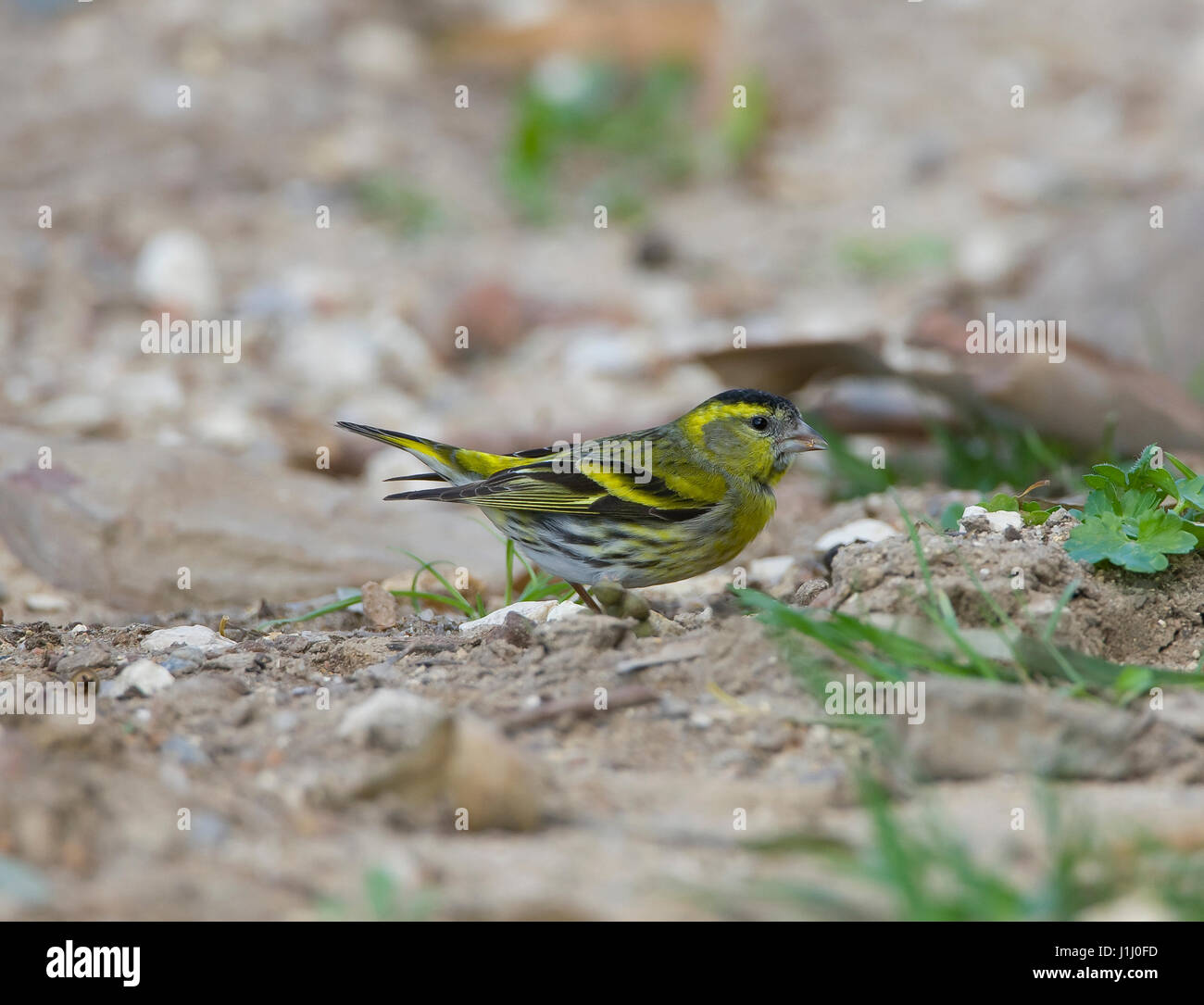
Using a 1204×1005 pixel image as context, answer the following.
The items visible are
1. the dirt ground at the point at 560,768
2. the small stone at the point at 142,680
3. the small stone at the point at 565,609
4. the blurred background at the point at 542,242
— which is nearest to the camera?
the dirt ground at the point at 560,768

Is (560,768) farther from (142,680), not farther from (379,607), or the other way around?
(379,607)

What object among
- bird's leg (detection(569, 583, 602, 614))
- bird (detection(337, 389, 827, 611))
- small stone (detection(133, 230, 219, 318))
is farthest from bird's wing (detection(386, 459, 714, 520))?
small stone (detection(133, 230, 219, 318))

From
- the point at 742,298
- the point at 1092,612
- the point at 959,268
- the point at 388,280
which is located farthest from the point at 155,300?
the point at 1092,612

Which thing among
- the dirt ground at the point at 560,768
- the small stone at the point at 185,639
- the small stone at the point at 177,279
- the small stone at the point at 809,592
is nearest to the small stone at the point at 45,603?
the small stone at the point at 185,639

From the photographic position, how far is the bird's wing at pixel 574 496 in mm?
4070

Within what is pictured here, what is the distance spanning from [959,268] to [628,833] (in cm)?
623

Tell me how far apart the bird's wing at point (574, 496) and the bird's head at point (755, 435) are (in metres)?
0.25

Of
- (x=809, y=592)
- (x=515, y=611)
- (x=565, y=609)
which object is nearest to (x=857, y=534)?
(x=809, y=592)

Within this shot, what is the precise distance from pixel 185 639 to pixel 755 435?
1.85 metres

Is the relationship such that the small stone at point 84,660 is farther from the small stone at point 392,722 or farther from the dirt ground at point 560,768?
the small stone at point 392,722

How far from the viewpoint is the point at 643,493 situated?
416 cm

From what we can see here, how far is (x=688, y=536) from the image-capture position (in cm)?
407

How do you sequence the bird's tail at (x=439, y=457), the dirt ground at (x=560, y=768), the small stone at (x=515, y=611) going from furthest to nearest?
1. the bird's tail at (x=439, y=457)
2. the small stone at (x=515, y=611)
3. the dirt ground at (x=560, y=768)
